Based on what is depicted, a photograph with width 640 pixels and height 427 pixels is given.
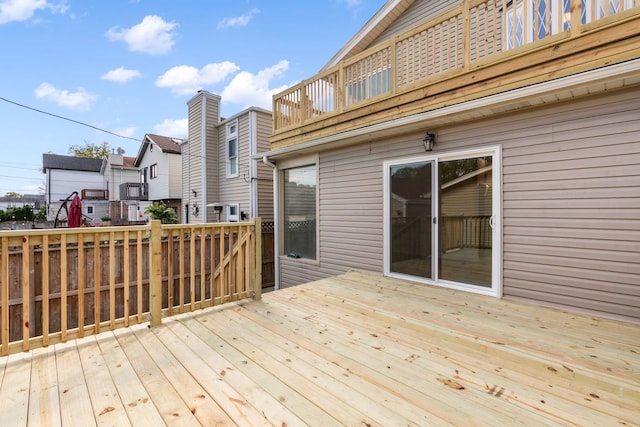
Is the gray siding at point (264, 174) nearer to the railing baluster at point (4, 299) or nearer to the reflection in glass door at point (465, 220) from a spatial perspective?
the reflection in glass door at point (465, 220)

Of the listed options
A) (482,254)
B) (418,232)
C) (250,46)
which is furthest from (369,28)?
(250,46)

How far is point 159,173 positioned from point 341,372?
1690 cm

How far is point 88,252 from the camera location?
211 inches

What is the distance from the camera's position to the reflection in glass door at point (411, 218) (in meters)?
4.34

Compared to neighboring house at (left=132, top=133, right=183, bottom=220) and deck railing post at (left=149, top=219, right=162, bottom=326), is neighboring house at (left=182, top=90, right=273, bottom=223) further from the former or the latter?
deck railing post at (left=149, top=219, right=162, bottom=326)

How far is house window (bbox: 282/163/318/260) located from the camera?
6250 mm

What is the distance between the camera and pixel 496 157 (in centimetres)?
369

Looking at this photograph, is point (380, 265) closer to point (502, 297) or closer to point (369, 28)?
point (502, 297)

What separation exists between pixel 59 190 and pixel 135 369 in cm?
2888

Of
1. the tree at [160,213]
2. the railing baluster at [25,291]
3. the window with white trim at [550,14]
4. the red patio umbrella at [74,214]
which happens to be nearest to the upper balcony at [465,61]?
the window with white trim at [550,14]

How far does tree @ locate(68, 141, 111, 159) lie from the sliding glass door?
3455 centimetres

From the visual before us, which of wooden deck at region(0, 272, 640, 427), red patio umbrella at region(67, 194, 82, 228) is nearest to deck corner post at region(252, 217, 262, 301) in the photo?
wooden deck at region(0, 272, 640, 427)

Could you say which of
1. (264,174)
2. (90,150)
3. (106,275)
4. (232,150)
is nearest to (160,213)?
(232,150)

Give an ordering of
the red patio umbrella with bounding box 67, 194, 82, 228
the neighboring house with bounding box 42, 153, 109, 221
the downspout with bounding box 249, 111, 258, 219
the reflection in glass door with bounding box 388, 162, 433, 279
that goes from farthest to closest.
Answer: the neighboring house with bounding box 42, 153, 109, 221 → the downspout with bounding box 249, 111, 258, 219 → the red patio umbrella with bounding box 67, 194, 82, 228 → the reflection in glass door with bounding box 388, 162, 433, 279
